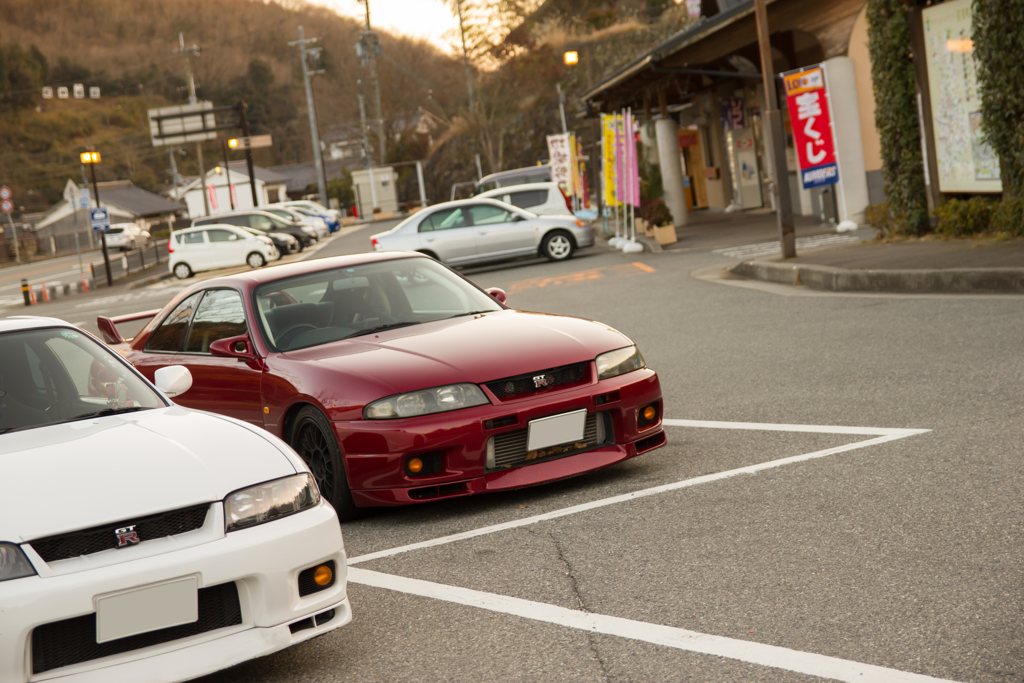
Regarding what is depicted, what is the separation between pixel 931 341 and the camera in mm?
8047

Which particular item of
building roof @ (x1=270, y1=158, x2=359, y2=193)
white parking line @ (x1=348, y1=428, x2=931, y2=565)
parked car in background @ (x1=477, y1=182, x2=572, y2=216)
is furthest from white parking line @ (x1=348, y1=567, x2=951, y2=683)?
building roof @ (x1=270, y1=158, x2=359, y2=193)

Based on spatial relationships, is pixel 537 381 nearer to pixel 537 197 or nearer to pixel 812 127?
pixel 812 127

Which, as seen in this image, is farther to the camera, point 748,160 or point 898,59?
point 748,160

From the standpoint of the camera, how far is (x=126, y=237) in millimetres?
69375

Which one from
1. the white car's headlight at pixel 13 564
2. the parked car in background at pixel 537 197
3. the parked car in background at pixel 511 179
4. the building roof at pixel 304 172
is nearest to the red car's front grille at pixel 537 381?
the white car's headlight at pixel 13 564

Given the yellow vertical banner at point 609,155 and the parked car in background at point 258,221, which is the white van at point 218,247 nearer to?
the parked car in background at point 258,221

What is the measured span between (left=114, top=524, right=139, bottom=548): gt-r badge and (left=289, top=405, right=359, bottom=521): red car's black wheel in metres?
1.98

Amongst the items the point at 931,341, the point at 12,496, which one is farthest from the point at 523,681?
the point at 931,341

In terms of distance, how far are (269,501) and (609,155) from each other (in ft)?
66.5

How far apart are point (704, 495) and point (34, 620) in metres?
3.06

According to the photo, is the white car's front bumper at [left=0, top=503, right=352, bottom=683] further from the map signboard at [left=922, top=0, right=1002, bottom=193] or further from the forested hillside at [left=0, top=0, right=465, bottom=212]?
the forested hillside at [left=0, top=0, right=465, bottom=212]

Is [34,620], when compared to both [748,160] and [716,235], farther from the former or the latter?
[748,160]

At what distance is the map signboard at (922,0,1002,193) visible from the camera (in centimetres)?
1337

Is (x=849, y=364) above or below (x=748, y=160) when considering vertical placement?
below
